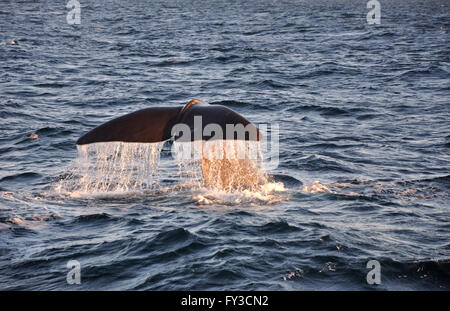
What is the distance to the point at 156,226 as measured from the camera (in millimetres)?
9211

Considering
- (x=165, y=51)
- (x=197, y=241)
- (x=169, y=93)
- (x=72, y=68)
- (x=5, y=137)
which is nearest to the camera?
(x=197, y=241)

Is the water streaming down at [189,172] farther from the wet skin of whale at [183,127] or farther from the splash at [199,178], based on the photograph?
the wet skin of whale at [183,127]

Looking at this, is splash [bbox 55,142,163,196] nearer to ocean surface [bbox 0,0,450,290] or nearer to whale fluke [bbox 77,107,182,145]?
ocean surface [bbox 0,0,450,290]

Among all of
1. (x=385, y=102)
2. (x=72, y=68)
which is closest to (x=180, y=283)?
(x=385, y=102)

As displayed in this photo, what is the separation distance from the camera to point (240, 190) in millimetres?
10336

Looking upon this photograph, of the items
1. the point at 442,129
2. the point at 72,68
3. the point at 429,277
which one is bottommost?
the point at 429,277

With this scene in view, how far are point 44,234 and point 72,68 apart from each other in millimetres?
17066

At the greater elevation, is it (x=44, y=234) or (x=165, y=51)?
(x=165, y=51)

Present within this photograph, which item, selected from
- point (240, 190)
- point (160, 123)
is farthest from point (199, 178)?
point (160, 123)

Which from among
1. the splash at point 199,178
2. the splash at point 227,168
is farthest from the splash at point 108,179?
the splash at point 227,168

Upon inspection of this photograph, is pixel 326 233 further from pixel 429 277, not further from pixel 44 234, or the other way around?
pixel 44 234

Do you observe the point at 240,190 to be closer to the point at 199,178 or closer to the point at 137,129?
the point at 199,178

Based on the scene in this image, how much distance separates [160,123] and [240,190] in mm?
2821

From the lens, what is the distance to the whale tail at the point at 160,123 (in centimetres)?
736
